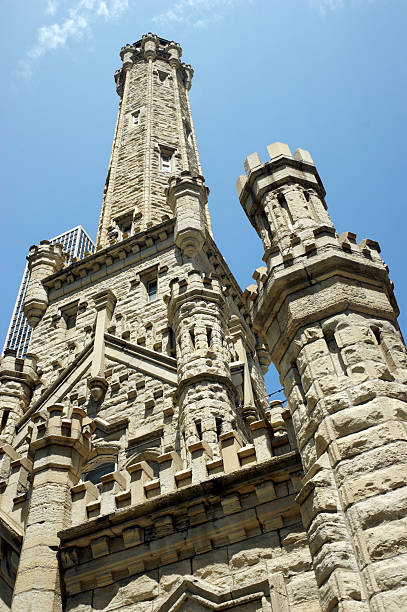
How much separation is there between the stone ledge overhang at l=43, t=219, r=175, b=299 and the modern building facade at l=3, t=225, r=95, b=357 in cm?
6627

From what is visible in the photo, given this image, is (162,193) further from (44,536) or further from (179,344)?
(44,536)

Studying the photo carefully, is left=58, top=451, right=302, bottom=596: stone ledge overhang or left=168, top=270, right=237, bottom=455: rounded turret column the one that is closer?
left=58, top=451, right=302, bottom=596: stone ledge overhang

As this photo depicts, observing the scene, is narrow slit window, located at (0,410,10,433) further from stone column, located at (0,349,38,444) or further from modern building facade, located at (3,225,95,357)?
modern building facade, located at (3,225,95,357)

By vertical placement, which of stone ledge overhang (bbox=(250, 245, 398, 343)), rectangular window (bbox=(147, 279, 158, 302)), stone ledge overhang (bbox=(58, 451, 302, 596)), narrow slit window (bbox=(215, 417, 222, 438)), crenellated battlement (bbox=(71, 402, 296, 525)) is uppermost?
rectangular window (bbox=(147, 279, 158, 302))

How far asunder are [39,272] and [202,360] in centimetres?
1276

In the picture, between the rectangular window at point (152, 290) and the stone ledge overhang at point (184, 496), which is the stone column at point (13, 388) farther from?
the stone ledge overhang at point (184, 496)

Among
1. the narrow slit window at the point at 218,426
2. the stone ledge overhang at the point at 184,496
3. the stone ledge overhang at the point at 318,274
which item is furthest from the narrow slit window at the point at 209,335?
the stone ledge overhang at the point at 184,496

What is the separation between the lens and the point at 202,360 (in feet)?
53.6

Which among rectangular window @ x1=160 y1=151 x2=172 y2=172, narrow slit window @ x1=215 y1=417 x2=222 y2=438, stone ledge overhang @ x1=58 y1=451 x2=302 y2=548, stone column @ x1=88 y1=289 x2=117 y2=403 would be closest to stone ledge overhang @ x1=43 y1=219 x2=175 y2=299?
stone column @ x1=88 y1=289 x2=117 y2=403

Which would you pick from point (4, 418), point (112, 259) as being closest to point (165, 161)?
point (112, 259)

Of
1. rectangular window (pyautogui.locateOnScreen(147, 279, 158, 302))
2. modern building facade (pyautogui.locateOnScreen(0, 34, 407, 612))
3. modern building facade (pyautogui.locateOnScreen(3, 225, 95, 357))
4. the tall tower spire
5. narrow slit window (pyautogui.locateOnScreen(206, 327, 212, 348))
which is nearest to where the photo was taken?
modern building facade (pyautogui.locateOnScreen(0, 34, 407, 612))

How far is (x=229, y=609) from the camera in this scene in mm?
8719

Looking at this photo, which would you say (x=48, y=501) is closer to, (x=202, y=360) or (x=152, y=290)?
(x=202, y=360)

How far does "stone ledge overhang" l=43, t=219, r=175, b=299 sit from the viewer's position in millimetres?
24469
